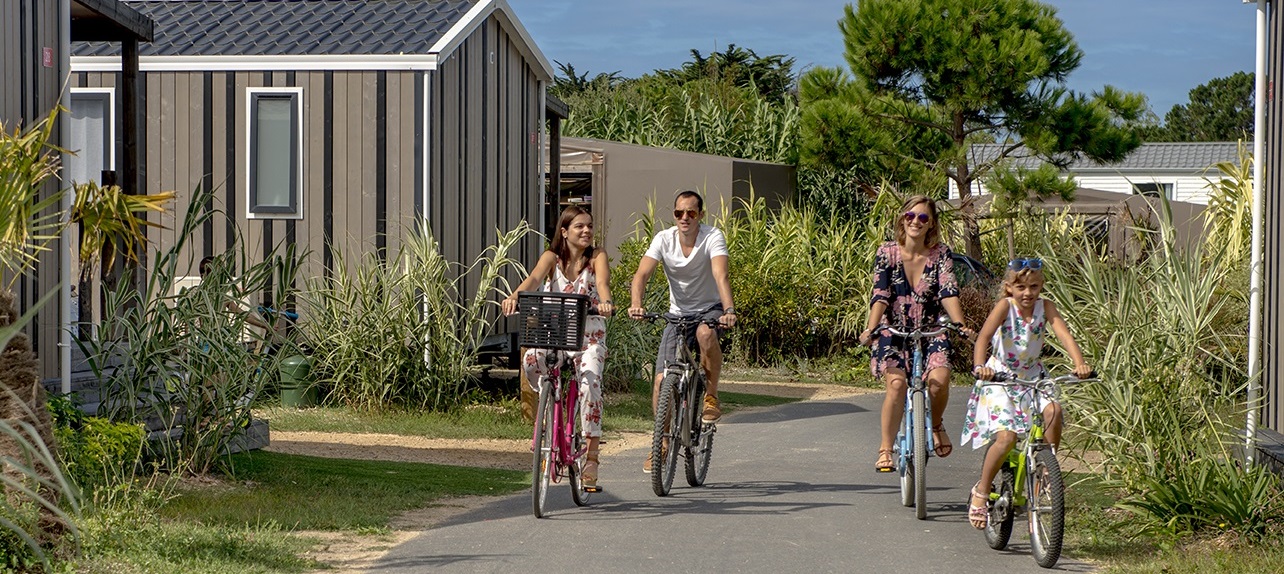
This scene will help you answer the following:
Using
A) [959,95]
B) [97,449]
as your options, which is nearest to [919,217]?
[97,449]

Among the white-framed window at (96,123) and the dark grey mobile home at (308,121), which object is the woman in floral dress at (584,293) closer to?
the dark grey mobile home at (308,121)

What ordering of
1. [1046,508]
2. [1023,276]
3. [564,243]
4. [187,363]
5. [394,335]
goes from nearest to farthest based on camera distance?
[1046,508]
[1023,276]
[187,363]
[564,243]
[394,335]

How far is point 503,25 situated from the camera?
16672 millimetres

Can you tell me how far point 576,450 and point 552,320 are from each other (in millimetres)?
766

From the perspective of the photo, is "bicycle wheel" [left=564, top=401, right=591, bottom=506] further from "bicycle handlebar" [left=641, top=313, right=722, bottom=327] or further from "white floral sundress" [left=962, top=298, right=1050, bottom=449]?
"white floral sundress" [left=962, top=298, right=1050, bottom=449]

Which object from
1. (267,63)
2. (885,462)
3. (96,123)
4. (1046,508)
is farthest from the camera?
(96,123)

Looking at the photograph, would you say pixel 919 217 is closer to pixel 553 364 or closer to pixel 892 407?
pixel 892 407

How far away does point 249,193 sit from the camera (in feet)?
47.9

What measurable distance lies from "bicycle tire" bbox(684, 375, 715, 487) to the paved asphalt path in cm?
9

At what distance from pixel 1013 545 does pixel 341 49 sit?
359 inches

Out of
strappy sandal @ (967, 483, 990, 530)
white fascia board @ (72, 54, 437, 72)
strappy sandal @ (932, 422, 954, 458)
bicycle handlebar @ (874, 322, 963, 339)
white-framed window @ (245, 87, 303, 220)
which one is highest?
white fascia board @ (72, 54, 437, 72)

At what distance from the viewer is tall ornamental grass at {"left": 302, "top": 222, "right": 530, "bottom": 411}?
1241 cm

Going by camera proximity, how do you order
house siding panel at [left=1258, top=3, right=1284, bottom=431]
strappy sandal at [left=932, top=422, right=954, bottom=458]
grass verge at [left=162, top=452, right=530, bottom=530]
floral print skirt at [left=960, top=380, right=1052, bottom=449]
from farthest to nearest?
1. strappy sandal at [left=932, top=422, right=954, bottom=458]
2. house siding panel at [left=1258, top=3, right=1284, bottom=431]
3. grass verge at [left=162, top=452, right=530, bottom=530]
4. floral print skirt at [left=960, top=380, right=1052, bottom=449]

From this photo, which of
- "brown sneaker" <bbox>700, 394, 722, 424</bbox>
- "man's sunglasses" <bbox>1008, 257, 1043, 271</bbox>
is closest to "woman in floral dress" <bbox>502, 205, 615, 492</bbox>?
"brown sneaker" <bbox>700, 394, 722, 424</bbox>
